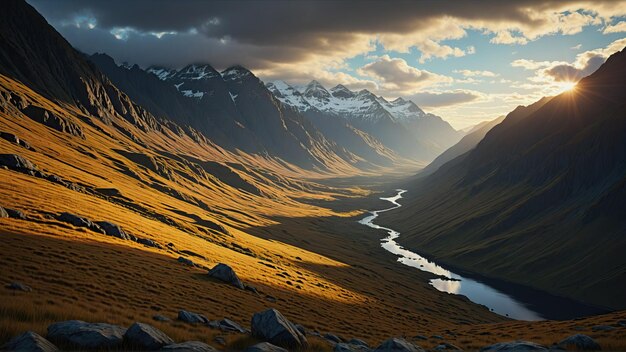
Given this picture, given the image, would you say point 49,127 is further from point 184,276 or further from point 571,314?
point 571,314

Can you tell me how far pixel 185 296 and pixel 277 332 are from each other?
18.7m

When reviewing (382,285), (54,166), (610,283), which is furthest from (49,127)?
(610,283)

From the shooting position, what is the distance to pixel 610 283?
121m

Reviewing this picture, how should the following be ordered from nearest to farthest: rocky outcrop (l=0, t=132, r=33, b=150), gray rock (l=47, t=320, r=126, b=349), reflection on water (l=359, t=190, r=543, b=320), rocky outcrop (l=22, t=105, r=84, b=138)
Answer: gray rock (l=47, t=320, r=126, b=349)
reflection on water (l=359, t=190, r=543, b=320)
rocky outcrop (l=0, t=132, r=33, b=150)
rocky outcrop (l=22, t=105, r=84, b=138)

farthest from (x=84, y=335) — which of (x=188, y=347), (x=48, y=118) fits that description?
(x=48, y=118)

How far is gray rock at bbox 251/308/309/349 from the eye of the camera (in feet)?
71.2

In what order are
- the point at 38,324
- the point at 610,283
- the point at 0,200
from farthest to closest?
the point at 610,283, the point at 0,200, the point at 38,324

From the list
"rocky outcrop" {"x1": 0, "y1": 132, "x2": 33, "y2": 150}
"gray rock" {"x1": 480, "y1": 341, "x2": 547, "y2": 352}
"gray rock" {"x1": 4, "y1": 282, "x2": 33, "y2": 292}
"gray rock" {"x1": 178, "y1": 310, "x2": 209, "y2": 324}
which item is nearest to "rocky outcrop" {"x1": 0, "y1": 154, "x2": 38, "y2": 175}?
"rocky outcrop" {"x1": 0, "y1": 132, "x2": 33, "y2": 150}

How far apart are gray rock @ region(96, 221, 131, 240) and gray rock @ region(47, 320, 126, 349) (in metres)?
44.0

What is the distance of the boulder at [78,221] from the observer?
5264 cm

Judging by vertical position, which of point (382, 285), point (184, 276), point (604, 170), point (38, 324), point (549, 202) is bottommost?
point (382, 285)

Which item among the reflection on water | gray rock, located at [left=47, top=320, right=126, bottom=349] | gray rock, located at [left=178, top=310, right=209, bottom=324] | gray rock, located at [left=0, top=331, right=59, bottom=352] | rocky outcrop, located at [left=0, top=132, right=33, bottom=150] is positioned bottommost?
the reflection on water

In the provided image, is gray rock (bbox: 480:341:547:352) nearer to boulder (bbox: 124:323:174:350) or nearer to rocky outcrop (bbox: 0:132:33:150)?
boulder (bbox: 124:323:174:350)

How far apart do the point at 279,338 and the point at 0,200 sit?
4974cm
